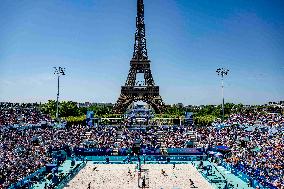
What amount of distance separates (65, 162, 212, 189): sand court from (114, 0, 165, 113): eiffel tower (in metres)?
26.0

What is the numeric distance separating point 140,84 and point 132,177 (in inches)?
1385

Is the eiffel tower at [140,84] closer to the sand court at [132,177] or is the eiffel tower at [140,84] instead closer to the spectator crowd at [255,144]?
the spectator crowd at [255,144]

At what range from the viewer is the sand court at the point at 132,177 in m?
33.9

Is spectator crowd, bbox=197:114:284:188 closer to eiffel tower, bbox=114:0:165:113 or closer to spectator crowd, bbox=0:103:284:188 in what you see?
spectator crowd, bbox=0:103:284:188

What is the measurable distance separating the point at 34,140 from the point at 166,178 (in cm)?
1998

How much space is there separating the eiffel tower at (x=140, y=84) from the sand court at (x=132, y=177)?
25991mm

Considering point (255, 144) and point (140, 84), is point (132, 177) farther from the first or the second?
point (140, 84)

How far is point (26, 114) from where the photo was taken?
6088 cm

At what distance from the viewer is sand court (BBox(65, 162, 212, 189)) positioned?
3394cm

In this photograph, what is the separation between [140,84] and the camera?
7144 centimetres

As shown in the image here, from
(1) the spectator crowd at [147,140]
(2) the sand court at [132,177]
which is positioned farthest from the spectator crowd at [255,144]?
(2) the sand court at [132,177]

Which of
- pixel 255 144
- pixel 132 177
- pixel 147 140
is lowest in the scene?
pixel 132 177

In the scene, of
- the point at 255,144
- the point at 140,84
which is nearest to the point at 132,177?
the point at 255,144

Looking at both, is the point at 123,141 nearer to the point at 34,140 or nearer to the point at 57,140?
the point at 57,140
